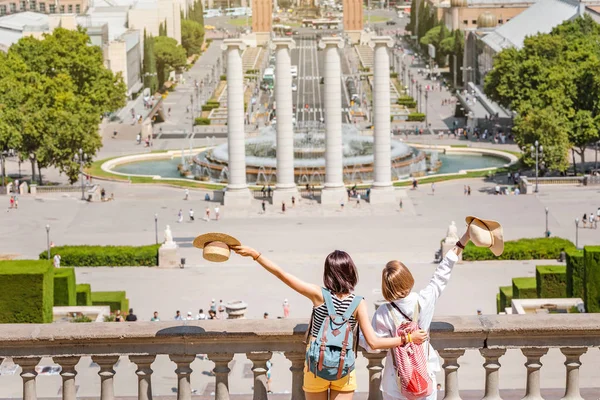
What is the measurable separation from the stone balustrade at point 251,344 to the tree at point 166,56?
157m

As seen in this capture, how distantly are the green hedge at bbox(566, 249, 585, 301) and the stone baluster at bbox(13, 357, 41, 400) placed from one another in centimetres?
3750

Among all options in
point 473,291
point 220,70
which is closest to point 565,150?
point 473,291

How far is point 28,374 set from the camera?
1634cm

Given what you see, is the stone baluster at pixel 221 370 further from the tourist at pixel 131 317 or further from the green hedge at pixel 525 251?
the green hedge at pixel 525 251

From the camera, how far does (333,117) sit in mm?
84562

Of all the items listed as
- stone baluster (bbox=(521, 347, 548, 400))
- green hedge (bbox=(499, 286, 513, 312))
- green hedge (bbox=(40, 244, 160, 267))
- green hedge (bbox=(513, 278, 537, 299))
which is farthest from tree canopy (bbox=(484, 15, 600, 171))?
stone baluster (bbox=(521, 347, 548, 400))

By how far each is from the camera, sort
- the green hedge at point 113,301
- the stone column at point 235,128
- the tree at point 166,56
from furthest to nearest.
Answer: the tree at point 166,56 → the stone column at point 235,128 → the green hedge at point 113,301

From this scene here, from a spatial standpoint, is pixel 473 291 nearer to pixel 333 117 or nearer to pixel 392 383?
pixel 333 117

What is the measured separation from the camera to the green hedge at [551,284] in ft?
176

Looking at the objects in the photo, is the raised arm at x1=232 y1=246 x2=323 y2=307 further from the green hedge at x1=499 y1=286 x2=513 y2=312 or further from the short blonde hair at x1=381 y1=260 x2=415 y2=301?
the green hedge at x1=499 y1=286 x2=513 y2=312

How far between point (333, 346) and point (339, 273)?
0.83m

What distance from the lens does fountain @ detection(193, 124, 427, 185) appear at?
332 ft

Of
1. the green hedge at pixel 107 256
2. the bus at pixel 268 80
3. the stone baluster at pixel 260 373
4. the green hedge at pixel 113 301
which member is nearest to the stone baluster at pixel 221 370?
the stone baluster at pixel 260 373

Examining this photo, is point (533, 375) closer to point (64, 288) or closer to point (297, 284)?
point (297, 284)
